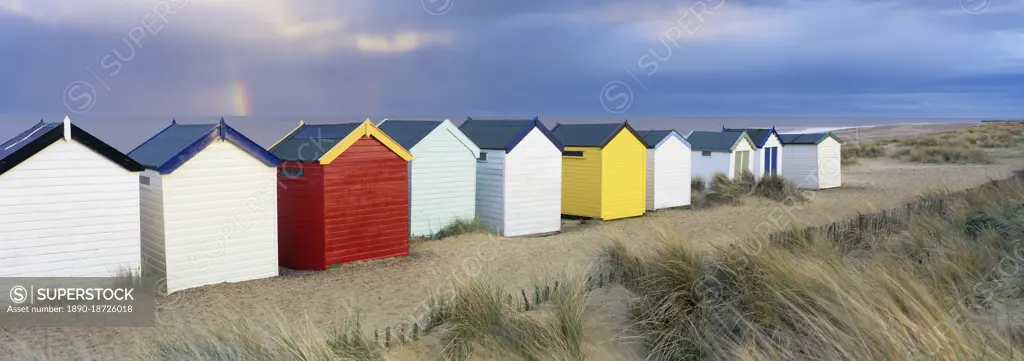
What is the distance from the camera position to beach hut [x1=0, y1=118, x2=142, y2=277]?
8625 mm

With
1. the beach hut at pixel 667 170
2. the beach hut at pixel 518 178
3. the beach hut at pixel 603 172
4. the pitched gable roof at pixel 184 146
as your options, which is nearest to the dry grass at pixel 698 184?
the beach hut at pixel 667 170

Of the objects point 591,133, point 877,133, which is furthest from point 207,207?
point 877,133

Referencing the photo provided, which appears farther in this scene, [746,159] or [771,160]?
[771,160]

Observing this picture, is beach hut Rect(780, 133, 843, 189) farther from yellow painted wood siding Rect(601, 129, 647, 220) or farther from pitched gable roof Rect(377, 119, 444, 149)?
pitched gable roof Rect(377, 119, 444, 149)

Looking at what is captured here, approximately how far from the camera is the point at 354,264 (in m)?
12.0

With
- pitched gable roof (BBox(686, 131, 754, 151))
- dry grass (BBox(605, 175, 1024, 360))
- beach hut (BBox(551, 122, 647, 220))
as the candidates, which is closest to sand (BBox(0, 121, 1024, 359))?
beach hut (BBox(551, 122, 647, 220))

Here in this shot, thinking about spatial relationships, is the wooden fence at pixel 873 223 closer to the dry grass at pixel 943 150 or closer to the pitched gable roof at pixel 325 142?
the pitched gable roof at pixel 325 142

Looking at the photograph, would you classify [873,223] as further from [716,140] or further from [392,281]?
[716,140]

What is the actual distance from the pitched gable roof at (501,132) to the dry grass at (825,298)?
808 centimetres

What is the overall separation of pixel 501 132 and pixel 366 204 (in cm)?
469

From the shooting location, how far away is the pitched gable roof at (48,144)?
857cm

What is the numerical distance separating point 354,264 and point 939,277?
855cm

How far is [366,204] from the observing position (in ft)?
40.2

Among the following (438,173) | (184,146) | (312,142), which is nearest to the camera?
(184,146)
